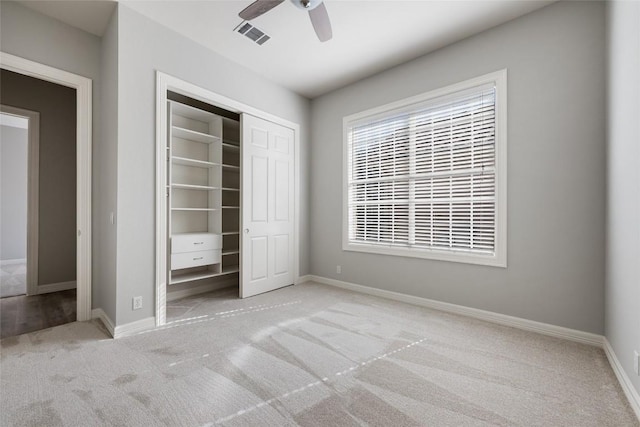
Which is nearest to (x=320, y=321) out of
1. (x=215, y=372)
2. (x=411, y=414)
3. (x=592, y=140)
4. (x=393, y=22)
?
(x=215, y=372)

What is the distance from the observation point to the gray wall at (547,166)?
238cm

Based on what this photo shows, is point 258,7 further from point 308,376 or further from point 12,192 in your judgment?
point 12,192

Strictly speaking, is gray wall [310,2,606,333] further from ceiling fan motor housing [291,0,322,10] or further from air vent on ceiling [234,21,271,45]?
air vent on ceiling [234,21,271,45]

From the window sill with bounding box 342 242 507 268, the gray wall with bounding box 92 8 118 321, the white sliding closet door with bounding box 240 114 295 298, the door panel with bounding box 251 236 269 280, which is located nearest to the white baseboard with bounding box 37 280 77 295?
the gray wall with bounding box 92 8 118 321

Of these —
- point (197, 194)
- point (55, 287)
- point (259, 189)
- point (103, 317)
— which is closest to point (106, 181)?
point (197, 194)

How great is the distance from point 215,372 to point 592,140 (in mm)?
3503

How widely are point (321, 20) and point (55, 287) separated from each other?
4973 millimetres

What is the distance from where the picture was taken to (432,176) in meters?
3.34

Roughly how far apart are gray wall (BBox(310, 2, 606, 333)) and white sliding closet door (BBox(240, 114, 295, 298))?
2083 mm

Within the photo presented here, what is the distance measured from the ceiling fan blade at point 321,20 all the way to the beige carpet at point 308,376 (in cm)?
264

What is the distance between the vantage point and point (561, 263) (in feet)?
8.26

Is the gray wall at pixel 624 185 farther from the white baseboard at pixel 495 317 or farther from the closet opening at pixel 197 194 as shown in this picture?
the closet opening at pixel 197 194

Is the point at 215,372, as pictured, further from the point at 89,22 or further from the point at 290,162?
the point at 89,22

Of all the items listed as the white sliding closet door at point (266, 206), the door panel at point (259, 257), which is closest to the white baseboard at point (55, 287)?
the white sliding closet door at point (266, 206)
